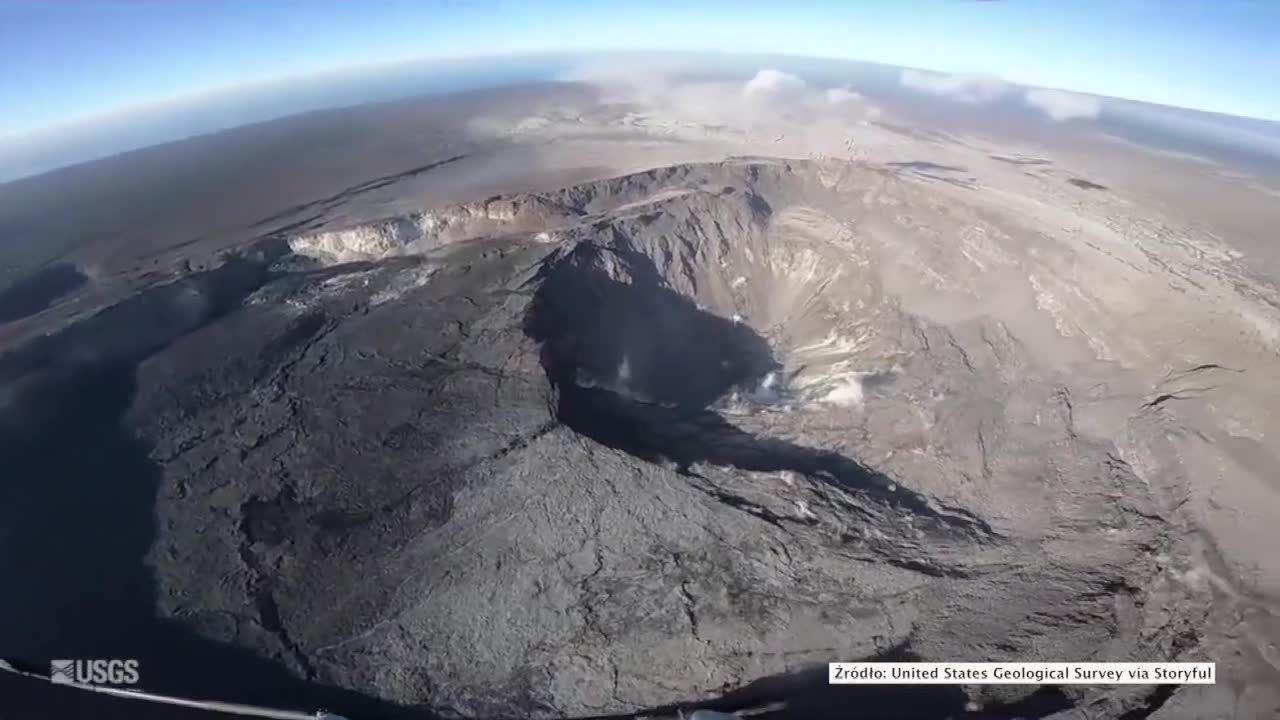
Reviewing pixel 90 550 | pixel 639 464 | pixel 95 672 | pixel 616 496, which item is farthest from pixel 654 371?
pixel 95 672

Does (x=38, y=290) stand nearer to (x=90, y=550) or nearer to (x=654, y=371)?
(x=90, y=550)

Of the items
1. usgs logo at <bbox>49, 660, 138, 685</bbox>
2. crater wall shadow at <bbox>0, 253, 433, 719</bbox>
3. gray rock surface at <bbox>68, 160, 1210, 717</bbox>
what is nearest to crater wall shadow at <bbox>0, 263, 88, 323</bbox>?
crater wall shadow at <bbox>0, 253, 433, 719</bbox>

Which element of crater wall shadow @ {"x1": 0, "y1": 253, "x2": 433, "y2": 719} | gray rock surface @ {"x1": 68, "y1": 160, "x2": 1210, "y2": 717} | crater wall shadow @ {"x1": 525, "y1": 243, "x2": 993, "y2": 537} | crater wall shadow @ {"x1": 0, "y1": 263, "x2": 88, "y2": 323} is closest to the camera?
crater wall shadow @ {"x1": 0, "y1": 253, "x2": 433, "y2": 719}

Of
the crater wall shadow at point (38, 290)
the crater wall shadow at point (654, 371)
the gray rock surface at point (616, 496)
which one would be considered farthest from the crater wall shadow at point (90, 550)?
the crater wall shadow at point (38, 290)

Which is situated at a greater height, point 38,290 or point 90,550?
point 38,290

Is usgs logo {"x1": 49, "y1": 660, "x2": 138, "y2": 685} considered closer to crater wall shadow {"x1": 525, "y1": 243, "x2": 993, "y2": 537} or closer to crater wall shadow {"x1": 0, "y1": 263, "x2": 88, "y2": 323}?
crater wall shadow {"x1": 525, "y1": 243, "x2": 993, "y2": 537}

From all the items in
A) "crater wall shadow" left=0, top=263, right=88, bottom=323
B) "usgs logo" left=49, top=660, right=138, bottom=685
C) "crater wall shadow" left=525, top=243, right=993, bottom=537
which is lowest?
Result: "usgs logo" left=49, top=660, right=138, bottom=685

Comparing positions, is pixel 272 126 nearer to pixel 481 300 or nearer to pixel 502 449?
pixel 481 300
